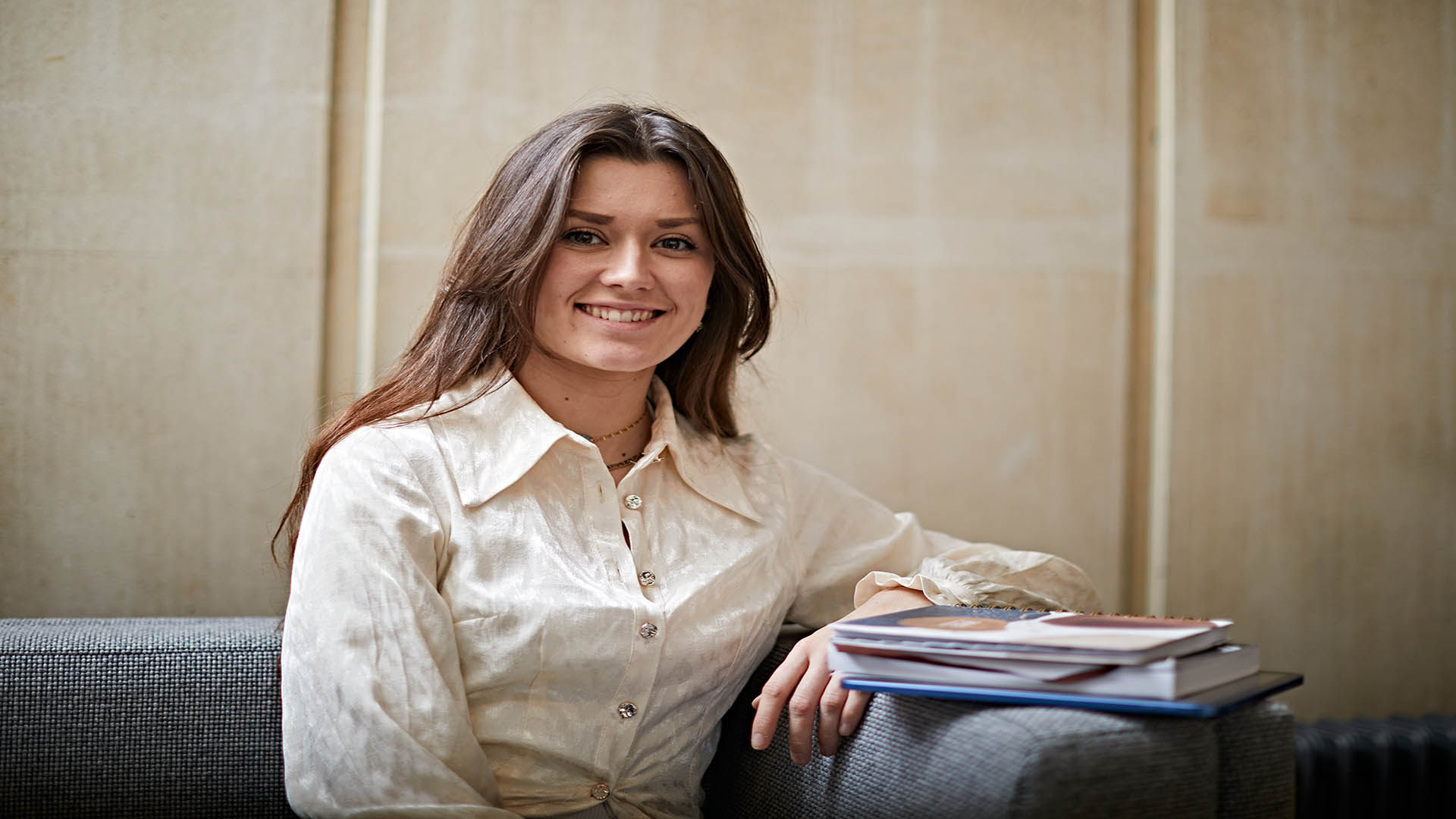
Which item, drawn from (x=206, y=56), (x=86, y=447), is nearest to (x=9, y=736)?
(x=86, y=447)

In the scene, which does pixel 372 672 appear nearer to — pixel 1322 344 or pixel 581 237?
pixel 581 237

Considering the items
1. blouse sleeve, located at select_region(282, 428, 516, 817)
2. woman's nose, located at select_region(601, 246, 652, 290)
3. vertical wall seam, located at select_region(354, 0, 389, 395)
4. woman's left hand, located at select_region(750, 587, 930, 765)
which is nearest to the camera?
blouse sleeve, located at select_region(282, 428, 516, 817)

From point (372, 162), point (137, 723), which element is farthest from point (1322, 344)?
point (137, 723)

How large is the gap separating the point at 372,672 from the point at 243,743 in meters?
0.48

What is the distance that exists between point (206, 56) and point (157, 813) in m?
1.45

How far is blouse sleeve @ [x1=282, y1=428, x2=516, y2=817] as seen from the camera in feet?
4.46

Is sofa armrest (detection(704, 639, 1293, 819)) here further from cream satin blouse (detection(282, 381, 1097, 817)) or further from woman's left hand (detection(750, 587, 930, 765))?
cream satin blouse (detection(282, 381, 1097, 817))

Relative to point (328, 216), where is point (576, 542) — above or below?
below

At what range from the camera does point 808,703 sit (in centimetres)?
148

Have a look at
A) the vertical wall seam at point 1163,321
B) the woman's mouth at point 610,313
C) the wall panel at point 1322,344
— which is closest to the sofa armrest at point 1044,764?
the woman's mouth at point 610,313

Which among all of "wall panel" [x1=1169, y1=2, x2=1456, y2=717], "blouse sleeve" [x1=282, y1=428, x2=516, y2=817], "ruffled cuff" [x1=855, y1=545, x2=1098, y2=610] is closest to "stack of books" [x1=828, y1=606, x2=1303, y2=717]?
"ruffled cuff" [x1=855, y1=545, x2=1098, y2=610]

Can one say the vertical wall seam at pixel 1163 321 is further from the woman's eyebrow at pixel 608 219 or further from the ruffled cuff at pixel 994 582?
the woman's eyebrow at pixel 608 219

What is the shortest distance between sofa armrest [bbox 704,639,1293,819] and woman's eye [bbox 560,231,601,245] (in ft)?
2.72

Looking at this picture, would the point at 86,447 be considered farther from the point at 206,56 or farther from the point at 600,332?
the point at 600,332
